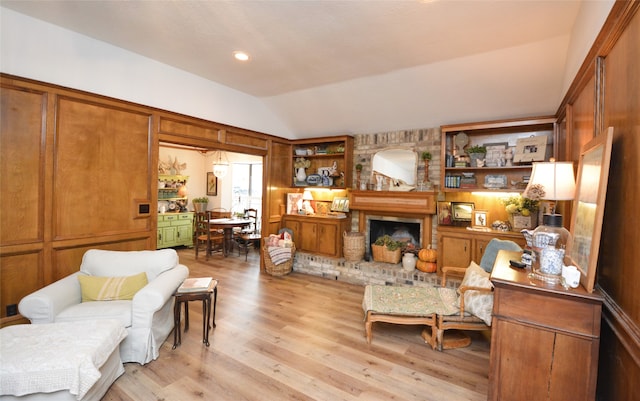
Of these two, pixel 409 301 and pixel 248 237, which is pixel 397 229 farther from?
pixel 248 237

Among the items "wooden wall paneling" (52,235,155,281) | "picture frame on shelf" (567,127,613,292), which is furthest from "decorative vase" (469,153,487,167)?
"wooden wall paneling" (52,235,155,281)

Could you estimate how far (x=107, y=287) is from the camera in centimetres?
276

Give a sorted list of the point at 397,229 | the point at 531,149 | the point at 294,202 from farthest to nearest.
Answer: the point at 294,202
the point at 397,229
the point at 531,149

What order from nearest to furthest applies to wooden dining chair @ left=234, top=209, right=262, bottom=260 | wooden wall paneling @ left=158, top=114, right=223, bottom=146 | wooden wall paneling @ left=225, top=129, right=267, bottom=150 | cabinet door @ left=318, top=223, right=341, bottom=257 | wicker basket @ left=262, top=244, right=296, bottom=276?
1. wooden wall paneling @ left=158, top=114, right=223, bottom=146
2. wooden wall paneling @ left=225, top=129, right=267, bottom=150
3. wicker basket @ left=262, top=244, right=296, bottom=276
4. cabinet door @ left=318, top=223, right=341, bottom=257
5. wooden dining chair @ left=234, top=209, right=262, bottom=260

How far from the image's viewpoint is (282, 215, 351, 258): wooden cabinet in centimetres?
532

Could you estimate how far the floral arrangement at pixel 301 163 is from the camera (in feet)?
19.5

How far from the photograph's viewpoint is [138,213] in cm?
364

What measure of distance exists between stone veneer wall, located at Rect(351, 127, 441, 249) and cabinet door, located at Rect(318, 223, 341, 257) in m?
0.48

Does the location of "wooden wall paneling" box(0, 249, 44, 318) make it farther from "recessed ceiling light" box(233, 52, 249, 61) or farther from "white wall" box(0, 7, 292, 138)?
"recessed ceiling light" box(233, 52, 249, 61)

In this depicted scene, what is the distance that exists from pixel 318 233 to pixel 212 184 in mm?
4368

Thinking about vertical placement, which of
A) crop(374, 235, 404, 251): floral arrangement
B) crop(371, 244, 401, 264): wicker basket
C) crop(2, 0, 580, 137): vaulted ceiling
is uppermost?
crop(2, 0, 580, 137): vaulted ceiling

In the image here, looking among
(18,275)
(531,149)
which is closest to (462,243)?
(531,149)

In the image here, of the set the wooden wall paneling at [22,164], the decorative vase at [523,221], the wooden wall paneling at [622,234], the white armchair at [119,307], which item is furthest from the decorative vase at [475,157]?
the wooden wall paneling at [22,164]

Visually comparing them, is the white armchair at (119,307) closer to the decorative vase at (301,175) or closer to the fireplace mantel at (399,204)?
the fireplace mantel at (399,204)
